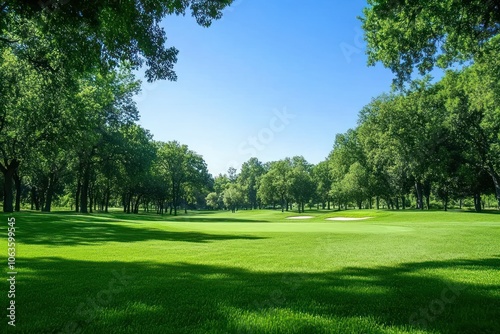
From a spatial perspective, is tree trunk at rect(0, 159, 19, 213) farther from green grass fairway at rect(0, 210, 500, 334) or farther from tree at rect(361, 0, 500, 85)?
tree at rect(361, 0, 500, 85)

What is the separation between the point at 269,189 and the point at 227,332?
97.4 metres

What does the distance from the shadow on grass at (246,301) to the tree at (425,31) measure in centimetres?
904

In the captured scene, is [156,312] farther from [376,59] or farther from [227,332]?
[376,59]

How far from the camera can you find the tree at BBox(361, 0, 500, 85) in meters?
12.2

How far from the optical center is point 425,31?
1450 cm

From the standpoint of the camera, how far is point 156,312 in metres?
5.18

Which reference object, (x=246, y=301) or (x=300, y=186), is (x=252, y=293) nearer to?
(x=246, y=301)

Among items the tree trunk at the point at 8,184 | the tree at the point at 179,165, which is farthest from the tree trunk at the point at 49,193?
the tree at the point at 179,165

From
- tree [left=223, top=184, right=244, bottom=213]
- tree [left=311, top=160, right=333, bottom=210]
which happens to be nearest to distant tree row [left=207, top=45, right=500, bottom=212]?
tree [left=311, top=160, right=333, bottom=210]

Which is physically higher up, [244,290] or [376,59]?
Answer: [376,59]

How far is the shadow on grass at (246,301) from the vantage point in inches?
185

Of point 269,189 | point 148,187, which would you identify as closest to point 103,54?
point 148,187

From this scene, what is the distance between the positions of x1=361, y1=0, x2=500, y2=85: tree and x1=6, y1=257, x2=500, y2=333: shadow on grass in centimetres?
904

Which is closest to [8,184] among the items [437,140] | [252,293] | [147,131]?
[147,131]
